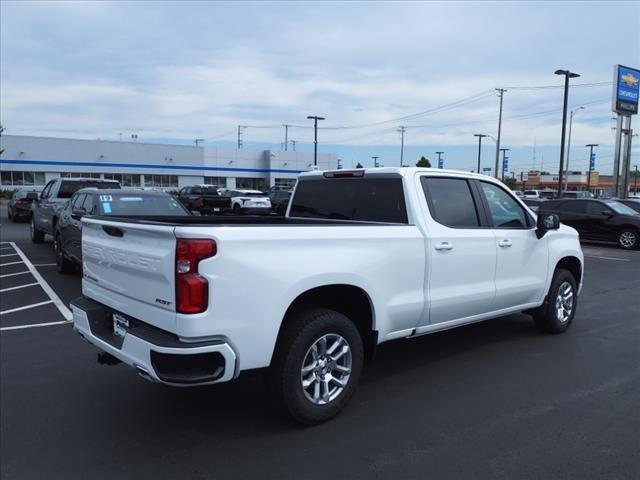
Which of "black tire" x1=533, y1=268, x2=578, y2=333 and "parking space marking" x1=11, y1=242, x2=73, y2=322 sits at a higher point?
"black tire" x1=533, y1=268, x2=578, y2=333

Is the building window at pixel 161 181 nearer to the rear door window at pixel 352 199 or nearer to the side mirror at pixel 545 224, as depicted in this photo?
the rear door window at pixel 352 199

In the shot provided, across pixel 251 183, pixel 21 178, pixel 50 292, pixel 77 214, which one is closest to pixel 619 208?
pixel 77 214

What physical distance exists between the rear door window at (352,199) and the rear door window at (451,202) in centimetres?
29

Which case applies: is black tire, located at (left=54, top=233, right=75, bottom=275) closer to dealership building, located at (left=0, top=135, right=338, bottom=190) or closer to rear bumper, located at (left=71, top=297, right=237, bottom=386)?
rear bumper, located at (left=71, top=297, right=237, bottom=386)

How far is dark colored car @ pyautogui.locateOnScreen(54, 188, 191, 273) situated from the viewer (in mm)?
9000

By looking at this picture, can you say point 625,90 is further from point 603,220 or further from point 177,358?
point 177,358

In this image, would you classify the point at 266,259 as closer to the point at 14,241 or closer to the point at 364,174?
the point at 364,174

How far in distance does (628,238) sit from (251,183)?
2323 inches

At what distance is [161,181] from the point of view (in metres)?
63.2

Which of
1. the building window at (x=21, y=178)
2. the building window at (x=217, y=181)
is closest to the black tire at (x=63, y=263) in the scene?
the building window at (x=21, y=178)

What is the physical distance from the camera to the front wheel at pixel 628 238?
53.7 feet

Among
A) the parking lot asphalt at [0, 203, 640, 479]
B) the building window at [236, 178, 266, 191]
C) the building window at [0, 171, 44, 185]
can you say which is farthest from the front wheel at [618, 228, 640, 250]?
the building window at [236, 178, 266, 191]

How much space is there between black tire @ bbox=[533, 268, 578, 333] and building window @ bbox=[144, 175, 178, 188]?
196 feet

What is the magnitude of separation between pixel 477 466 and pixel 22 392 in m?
3.67
